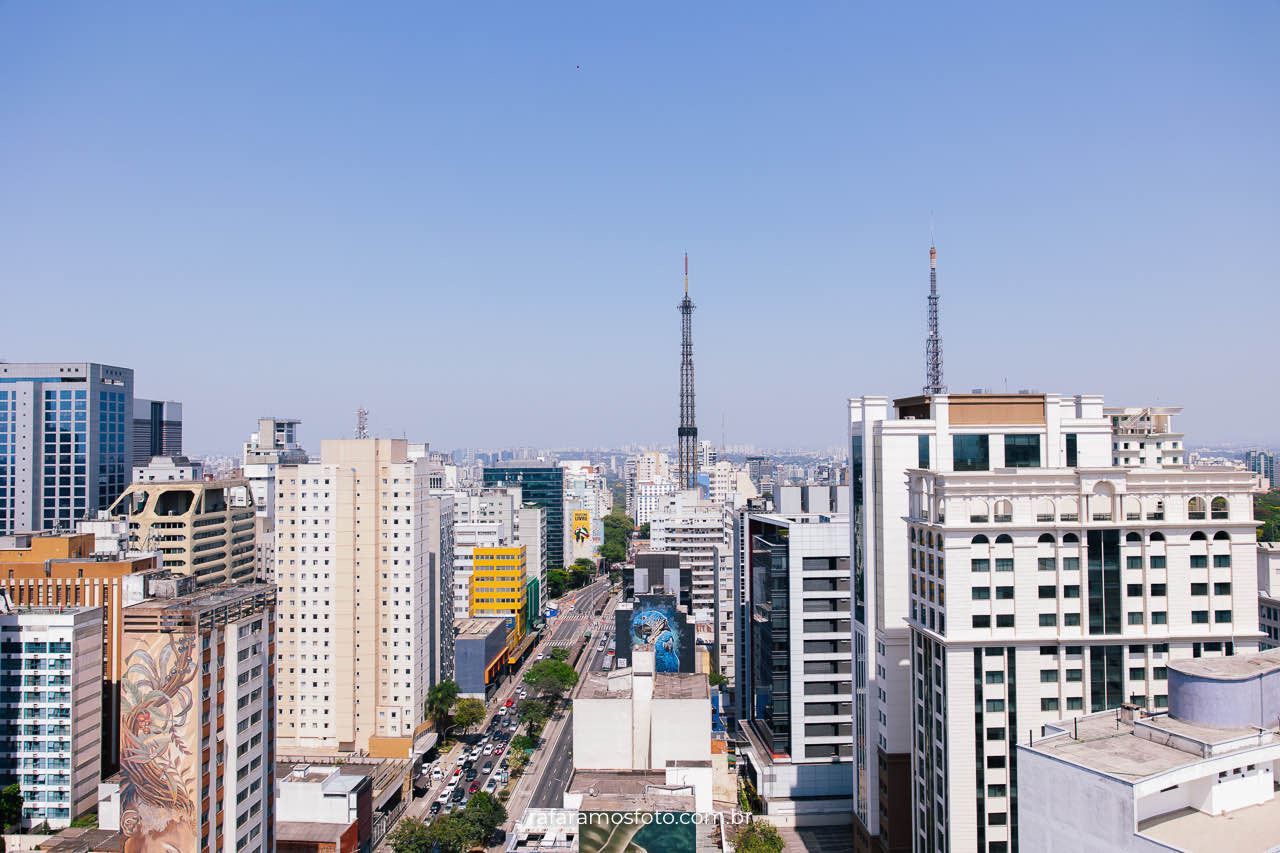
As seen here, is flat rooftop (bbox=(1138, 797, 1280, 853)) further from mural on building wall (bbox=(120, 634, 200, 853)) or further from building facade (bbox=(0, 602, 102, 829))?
building facade (bbox=(0, 602, 102, 829))

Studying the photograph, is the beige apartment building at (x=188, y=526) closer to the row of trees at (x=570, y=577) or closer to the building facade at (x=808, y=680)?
the building facade at (x=808, y=680)

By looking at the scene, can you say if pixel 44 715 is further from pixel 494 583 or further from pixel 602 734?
pixel 494 583

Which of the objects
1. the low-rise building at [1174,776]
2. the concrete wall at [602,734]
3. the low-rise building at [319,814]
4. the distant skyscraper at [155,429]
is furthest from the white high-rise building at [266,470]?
the low-rise building at [1174,776]

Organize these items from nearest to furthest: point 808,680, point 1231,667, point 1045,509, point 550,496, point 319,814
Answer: point 1231,667
point 1045,509
point 319,814
point 808,680
point 550,496

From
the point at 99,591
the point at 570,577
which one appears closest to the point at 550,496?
the point at 570,577

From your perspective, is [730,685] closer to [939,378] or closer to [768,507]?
[768,507]

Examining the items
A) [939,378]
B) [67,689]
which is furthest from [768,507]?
[67,689]
